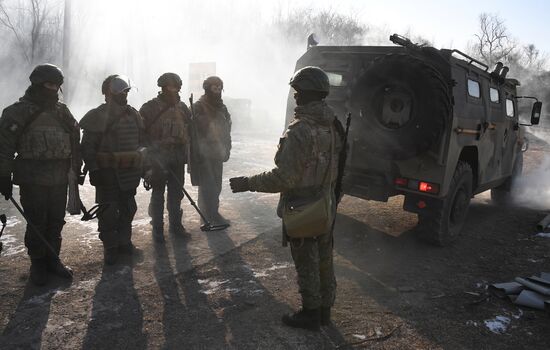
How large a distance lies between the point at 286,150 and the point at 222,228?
93.9 inches

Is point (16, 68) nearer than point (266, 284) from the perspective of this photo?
No

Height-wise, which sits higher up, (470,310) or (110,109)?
(110,109)

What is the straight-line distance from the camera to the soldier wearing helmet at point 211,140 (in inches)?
209

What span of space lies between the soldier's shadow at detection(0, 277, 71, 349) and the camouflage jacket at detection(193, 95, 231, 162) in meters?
2.32

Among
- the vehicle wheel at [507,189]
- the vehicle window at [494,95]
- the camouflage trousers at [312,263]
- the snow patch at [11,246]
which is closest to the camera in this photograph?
the camouflage trousers at [312,263]

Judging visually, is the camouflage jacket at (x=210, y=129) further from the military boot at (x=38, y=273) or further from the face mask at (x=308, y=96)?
the face mask at (x=308, y=96)

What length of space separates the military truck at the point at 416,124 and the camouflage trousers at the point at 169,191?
2.00 metres

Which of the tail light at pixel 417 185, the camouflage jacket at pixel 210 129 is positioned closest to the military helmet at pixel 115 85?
the camouflage jacket at pixel 210 129

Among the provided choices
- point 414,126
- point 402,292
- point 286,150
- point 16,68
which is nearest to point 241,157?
point 414,126

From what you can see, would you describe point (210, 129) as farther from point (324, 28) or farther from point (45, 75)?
point (324, 28)

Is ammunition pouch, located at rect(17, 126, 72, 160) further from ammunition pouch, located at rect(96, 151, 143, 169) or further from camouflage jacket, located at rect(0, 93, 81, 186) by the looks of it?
ammunition pouch, located at rect(96, 151, 143, 169)

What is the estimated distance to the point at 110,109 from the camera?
13.2 feet

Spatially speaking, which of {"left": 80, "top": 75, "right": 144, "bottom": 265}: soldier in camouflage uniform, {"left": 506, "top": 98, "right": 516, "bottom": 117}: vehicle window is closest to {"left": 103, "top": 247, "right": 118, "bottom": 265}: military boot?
{"left": 80, "top": 75, "right": 144, "bottom": 265}: soldier in camouflage uniform

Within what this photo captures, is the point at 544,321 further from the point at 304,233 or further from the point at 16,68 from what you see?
the point at 16,68
